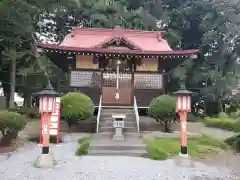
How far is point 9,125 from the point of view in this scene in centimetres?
941

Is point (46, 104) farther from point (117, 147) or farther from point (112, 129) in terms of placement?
point (112, 129)

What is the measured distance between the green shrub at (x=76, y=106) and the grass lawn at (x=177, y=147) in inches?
138

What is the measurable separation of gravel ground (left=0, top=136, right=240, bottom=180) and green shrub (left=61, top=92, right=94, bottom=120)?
3.57 meters

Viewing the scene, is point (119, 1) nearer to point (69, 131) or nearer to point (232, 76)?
point (232, 76)

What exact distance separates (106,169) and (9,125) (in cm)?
401

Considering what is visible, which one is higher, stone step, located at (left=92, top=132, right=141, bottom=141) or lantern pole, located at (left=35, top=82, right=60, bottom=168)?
lantern pole, located at (left=35, top=82, right=60, bottom=168)

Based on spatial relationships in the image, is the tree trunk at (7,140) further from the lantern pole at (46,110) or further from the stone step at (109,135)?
the stone step at (109,135)

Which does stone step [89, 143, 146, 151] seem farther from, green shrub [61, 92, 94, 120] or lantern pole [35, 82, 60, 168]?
green shrub [61, 92, 94, 120]

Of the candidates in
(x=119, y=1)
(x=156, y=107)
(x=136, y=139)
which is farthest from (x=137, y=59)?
(x=119, y=1)

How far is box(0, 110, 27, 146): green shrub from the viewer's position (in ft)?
30.7

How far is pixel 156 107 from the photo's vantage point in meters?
12.7

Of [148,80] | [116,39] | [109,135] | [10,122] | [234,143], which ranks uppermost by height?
[116,39]

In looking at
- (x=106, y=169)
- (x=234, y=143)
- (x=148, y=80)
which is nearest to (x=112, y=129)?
(x=106, y=169)

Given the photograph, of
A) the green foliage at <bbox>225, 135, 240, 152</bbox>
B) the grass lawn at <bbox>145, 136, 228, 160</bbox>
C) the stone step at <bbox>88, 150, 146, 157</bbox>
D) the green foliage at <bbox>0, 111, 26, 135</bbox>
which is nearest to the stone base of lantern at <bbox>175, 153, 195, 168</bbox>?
the grass lawn at <bbox>145, 136, 228, 160</bbox>
